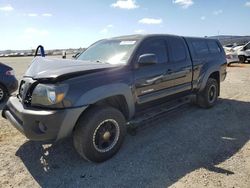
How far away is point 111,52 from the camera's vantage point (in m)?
4.84

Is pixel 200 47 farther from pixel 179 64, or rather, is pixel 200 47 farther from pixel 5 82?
pixel 5 82

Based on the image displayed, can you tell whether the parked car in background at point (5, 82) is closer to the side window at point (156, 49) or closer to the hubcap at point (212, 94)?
the side window at point (156, 49)

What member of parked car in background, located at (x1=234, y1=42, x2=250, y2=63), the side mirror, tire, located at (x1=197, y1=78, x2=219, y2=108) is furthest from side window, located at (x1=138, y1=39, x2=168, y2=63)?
parked car in background, located at (x1=234, y1=42, x2=250, y2=63)

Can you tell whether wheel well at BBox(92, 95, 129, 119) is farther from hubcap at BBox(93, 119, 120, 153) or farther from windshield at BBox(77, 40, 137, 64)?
windshield at BBox(77, 40, 137, 64)

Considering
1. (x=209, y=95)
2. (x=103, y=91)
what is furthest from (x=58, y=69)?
(x=209, y=95)

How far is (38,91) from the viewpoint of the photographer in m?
Result: 3.60

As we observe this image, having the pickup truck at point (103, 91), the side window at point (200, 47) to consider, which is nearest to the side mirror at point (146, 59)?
the pickup truck at point (103, 91)

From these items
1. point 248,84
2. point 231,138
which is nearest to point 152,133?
point 231,138

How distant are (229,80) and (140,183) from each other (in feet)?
30.0

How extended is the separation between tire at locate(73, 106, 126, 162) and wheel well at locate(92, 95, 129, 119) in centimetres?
24

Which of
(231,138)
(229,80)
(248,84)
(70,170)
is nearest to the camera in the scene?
(70,170)

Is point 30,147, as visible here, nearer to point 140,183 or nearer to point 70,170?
point 70,170

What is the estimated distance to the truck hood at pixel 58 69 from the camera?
358cm

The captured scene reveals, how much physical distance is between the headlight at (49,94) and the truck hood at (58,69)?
0.13 m
